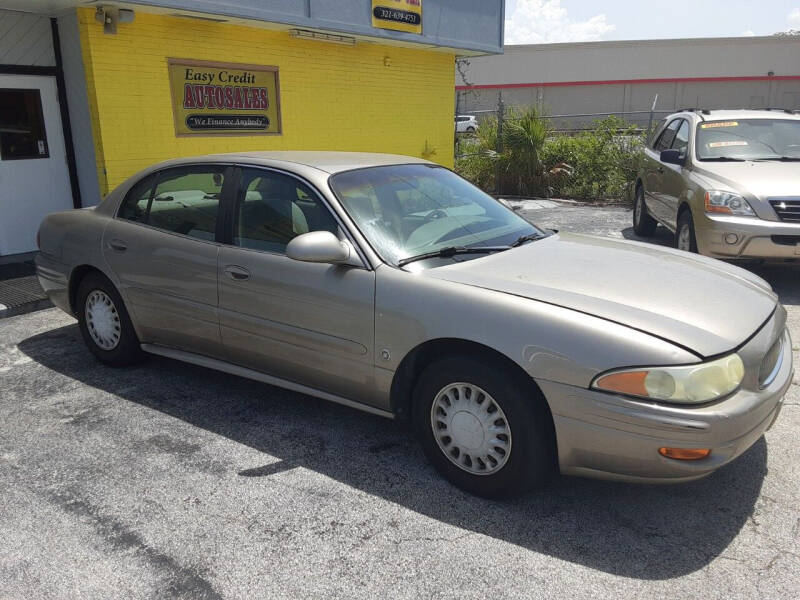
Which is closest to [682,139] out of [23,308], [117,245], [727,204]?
[727,204]

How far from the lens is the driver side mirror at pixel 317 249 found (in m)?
3.34

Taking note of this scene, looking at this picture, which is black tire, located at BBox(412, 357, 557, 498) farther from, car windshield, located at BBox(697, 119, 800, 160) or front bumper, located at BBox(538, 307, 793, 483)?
car windshield, located at BBox(697, 119, 800, 160)

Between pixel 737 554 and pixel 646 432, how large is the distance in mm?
641

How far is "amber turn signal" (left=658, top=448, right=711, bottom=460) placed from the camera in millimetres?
2686

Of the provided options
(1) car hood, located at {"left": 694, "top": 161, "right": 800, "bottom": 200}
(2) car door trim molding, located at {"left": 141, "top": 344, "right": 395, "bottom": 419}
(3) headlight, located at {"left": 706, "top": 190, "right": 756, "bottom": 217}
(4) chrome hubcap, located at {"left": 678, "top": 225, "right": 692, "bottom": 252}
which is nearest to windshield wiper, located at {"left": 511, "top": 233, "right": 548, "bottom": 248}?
(2) car door trim molding, located at {"left": 141, "top": 344, "right": 395, "bottom": 419}

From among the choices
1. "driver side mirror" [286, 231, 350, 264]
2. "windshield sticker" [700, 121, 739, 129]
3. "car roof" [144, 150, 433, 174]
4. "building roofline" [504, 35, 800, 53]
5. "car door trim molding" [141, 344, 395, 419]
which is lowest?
"car door trim molding" [141, 344, 395, 419]

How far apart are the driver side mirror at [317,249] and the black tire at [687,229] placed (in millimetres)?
4876

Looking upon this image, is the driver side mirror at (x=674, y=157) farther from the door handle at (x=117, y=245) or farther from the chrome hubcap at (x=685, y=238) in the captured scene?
the door handle at (x=117, y=245)

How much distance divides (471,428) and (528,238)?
1.36 meters

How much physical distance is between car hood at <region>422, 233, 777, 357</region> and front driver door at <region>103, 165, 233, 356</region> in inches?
60.7

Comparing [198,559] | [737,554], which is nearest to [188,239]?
[198,559]

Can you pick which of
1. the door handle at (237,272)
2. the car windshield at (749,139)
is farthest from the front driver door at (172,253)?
the car windshield at (749,139)

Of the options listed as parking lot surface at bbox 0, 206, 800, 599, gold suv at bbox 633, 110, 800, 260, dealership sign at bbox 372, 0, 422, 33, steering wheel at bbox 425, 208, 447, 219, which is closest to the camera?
parking lot surface at bbox 0, 206, 800, 599

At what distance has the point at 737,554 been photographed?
9.03 ft
